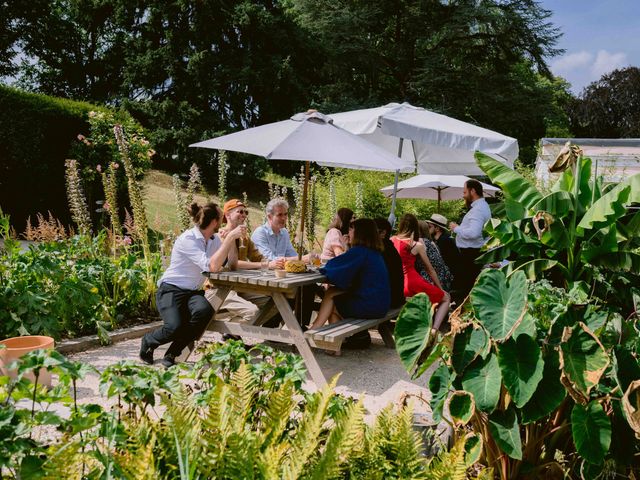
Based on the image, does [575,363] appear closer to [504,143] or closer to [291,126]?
[291,126]

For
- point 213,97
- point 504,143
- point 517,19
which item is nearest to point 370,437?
point 504,143

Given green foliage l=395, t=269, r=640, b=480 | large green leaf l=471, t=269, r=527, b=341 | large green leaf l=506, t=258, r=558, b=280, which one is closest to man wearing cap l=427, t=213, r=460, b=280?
large green leaf l=506, t=258, r=558, b=280

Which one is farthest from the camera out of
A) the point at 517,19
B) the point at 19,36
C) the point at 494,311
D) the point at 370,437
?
the point at 517,19

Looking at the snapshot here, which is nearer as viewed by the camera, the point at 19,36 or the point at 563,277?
the point at 563,277

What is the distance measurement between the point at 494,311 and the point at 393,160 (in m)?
2.95

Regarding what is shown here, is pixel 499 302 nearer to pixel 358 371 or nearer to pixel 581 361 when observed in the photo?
pixel 581 361

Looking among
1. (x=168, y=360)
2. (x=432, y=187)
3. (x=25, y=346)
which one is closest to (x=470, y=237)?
(x=168, y=360)

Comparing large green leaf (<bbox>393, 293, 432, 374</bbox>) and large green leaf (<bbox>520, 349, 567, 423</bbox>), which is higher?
large green leaf (<bbox>393, 293, 432, 374</bbox>)

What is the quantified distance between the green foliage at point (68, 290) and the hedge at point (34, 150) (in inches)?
222

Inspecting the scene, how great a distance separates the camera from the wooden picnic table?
431 centimetres

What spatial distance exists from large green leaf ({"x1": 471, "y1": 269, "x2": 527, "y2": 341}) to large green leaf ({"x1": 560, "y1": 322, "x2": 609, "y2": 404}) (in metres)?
0.21

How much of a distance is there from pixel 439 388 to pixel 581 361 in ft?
1.93

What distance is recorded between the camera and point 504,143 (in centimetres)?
612

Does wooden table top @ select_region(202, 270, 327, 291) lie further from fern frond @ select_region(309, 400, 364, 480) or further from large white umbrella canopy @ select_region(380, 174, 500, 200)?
large white umbrella canopy @ select_region(380, 174, 500, 200)
